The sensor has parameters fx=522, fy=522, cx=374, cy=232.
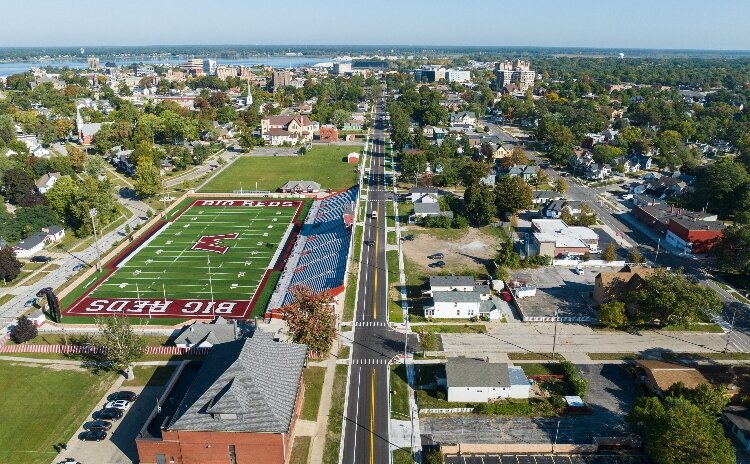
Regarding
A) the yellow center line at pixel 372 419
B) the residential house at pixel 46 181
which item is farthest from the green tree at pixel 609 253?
the residential house at pixel 46 181

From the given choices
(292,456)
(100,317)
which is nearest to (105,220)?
(100,317)

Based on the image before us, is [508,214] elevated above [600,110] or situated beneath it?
situated beneath

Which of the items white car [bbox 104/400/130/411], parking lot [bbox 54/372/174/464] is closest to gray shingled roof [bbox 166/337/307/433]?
parking lot [bbox 54/372/174/464]

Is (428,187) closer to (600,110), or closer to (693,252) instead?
(693,252)

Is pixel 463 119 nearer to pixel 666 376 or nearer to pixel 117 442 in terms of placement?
pixel 666 376

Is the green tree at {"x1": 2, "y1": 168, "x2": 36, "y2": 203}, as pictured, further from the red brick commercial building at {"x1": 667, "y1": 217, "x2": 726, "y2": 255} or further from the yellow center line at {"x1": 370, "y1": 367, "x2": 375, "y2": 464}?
the red brick commercial building at {"x1": 667, "y1": 217, "x2": 726, "y2": 255}
